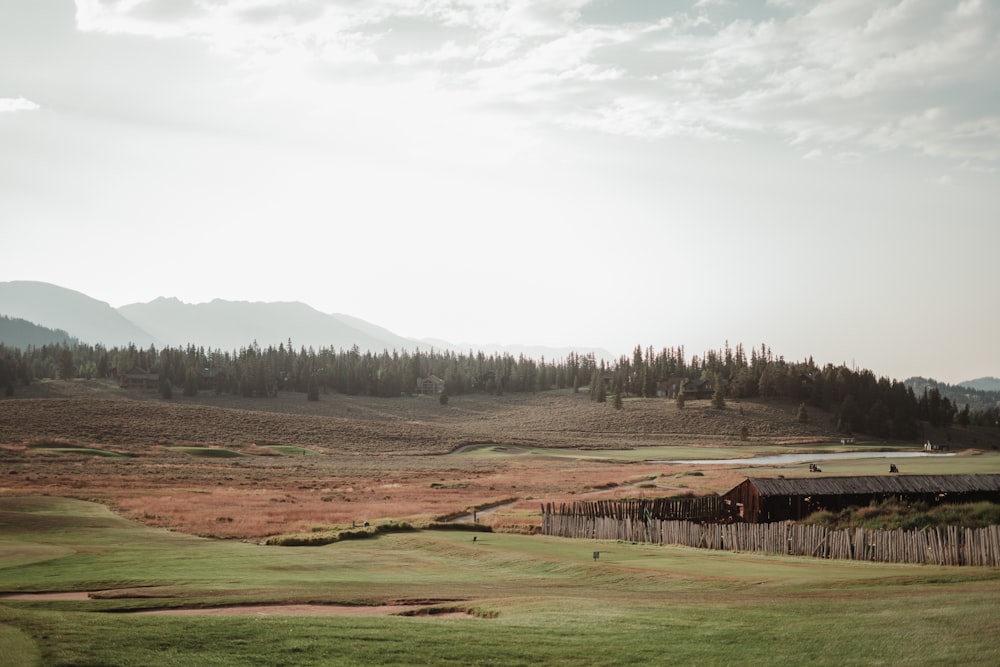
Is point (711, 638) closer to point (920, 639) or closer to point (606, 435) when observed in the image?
point (920, 639)

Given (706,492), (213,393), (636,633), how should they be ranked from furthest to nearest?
1. (213,393)
2. (706,492)
3. (636,633)

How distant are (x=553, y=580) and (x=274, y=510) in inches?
1029

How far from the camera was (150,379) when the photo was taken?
19112 cm

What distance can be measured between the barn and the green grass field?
11.6 meters

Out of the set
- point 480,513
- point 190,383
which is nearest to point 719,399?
point 190,383

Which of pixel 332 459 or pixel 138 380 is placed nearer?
pixel 332 459

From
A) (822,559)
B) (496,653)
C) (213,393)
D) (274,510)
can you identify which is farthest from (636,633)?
(213,393)

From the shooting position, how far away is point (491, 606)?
64.5ft

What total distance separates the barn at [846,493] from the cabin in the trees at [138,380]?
564 feet

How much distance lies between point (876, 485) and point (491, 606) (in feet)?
97.5

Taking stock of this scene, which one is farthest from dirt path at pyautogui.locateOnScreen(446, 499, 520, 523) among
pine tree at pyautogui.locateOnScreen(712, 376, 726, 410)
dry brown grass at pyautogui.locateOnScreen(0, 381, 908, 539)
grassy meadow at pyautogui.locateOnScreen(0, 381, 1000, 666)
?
pine tree at pyautogui.locateOnScreen(712, 376, 726, 410)

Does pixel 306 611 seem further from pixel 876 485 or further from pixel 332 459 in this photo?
pixel 332 459

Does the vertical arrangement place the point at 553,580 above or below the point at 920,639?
below

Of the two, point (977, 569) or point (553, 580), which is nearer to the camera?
point (977, 569)
